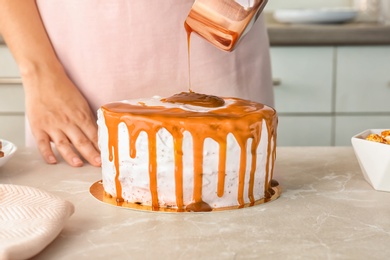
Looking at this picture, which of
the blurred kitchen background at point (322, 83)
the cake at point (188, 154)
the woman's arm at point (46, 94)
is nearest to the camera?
the cake at point (188, 154)

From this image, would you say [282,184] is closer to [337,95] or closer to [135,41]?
[135,41]

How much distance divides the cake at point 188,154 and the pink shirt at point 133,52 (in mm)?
412

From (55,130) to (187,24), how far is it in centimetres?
39

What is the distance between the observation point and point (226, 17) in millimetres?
945

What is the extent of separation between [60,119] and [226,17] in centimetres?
47

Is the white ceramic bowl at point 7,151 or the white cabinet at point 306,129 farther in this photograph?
the white cabinet at point 306,129

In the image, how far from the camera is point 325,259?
2.40 feet

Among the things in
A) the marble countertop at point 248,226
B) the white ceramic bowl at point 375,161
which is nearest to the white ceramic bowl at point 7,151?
the marble countertop at point 248,226

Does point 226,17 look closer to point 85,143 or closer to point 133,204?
point 133,204

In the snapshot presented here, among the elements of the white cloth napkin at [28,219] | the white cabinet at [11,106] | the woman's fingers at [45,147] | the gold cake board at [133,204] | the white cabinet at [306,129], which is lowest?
the white cabinet at [306,129]

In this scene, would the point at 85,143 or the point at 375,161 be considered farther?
the point at 85,143

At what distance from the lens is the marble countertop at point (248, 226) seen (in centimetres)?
75

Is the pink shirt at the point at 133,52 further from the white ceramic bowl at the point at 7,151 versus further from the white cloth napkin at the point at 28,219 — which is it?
the white cloth napkin at the point at 28,219

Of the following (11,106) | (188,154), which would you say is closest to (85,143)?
(188,154)
